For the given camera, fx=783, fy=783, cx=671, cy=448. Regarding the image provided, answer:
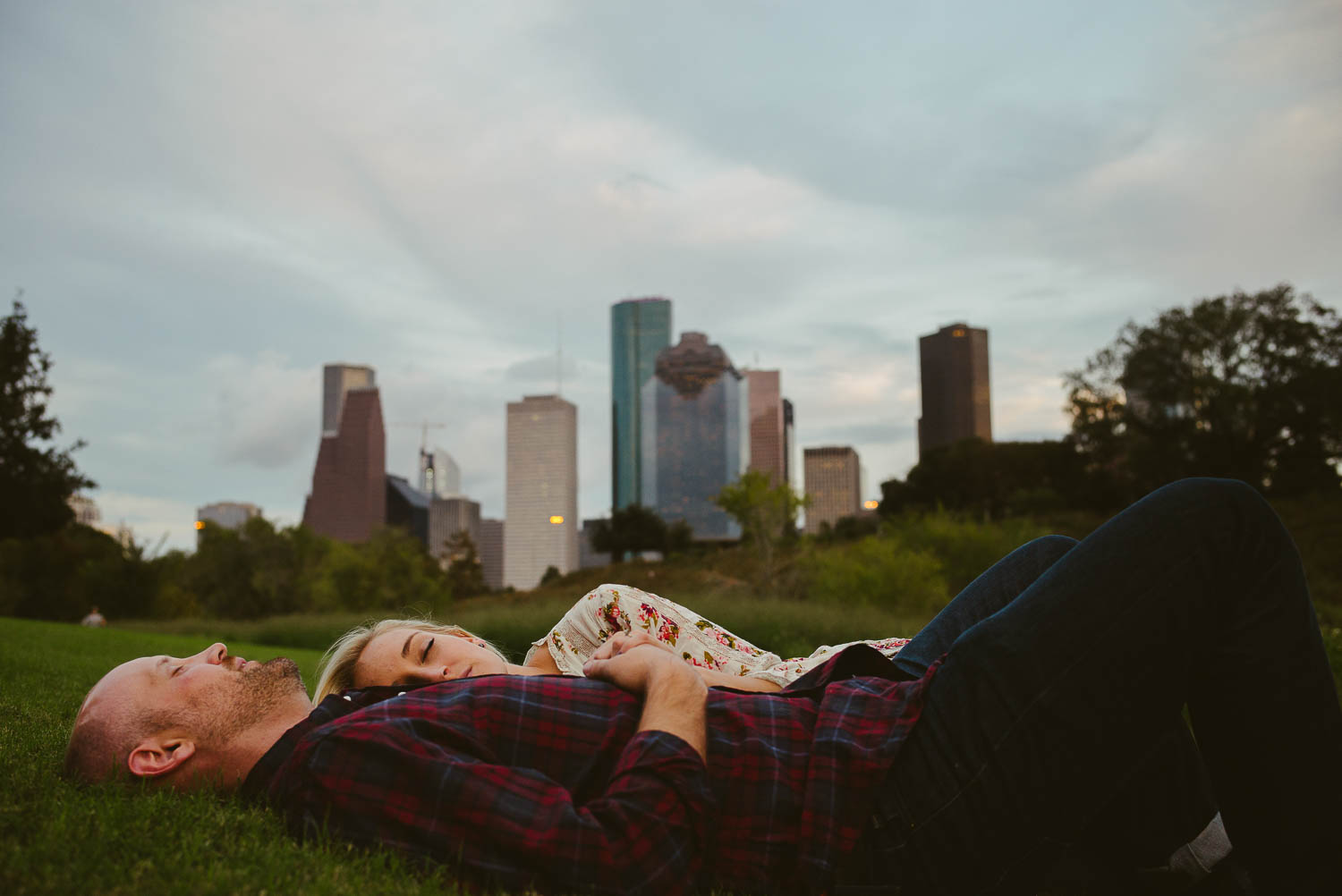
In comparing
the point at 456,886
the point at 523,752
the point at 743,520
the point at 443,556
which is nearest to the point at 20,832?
the point at 456,886

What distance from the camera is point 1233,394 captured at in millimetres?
36312

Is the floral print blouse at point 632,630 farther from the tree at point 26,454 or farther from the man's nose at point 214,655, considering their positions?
the tree at point 26,454

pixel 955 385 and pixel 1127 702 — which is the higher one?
pixel 955 385

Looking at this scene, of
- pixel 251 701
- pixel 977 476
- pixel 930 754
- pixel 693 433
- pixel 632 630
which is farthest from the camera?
pixel 693 433

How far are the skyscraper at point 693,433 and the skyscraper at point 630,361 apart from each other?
36.6ft

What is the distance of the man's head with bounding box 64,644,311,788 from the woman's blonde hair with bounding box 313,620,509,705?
59 centimetres

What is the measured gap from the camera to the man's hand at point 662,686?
1710 mm

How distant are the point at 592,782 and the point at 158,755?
114cm

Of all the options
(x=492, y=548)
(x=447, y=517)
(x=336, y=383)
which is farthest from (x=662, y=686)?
(x=336, y=383)

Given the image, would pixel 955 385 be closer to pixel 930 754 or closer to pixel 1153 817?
pixel 1153 817

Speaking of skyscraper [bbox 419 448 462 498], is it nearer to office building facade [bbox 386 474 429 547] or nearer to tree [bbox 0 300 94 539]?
office building facade [bbox 386 474 429 547]

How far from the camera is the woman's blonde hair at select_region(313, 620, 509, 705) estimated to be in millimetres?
2703

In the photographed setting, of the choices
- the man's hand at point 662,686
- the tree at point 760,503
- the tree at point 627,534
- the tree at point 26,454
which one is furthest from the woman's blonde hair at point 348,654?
the tree at point 627,534

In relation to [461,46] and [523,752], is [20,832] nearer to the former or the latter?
[523,752]
